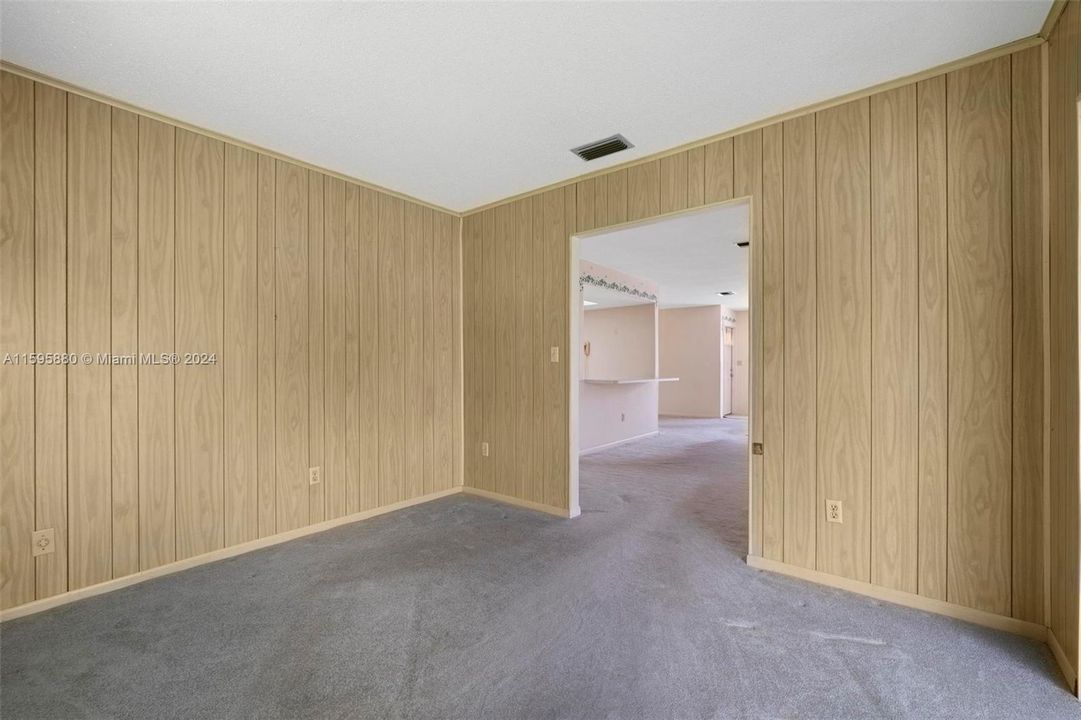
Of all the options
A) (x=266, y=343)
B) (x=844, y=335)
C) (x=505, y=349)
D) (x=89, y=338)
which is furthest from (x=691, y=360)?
(x=89, y=338)

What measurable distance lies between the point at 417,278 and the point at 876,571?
352cm

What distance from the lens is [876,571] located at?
229cm

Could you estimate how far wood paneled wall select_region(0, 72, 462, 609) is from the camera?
85.8 inches

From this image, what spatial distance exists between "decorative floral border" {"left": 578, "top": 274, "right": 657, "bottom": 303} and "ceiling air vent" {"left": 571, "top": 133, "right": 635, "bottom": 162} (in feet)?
8.01

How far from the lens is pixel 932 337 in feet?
7.10

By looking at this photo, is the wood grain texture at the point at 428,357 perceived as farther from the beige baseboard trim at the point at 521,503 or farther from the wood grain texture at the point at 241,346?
the wood grain texture at the point at 241,346

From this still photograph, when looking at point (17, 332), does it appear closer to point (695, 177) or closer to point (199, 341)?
point (199, 341)

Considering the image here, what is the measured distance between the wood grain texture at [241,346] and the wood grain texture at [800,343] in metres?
3.14

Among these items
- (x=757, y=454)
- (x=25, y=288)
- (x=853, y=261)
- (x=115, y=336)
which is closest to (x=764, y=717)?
(x=757, y=454)

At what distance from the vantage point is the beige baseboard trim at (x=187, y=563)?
2.17m

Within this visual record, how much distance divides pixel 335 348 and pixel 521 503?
185 centimetres

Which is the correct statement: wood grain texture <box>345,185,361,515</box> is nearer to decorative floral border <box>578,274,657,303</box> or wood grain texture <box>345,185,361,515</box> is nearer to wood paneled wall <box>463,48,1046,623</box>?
wood paneled wall <box>463,48,1046,623</box>

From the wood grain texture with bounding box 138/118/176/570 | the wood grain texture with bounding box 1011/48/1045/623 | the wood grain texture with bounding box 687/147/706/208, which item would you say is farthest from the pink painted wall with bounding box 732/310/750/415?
the wood grain texture with bounding box 138/118/176/570

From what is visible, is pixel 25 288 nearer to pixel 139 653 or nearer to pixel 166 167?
pixel 166 167
